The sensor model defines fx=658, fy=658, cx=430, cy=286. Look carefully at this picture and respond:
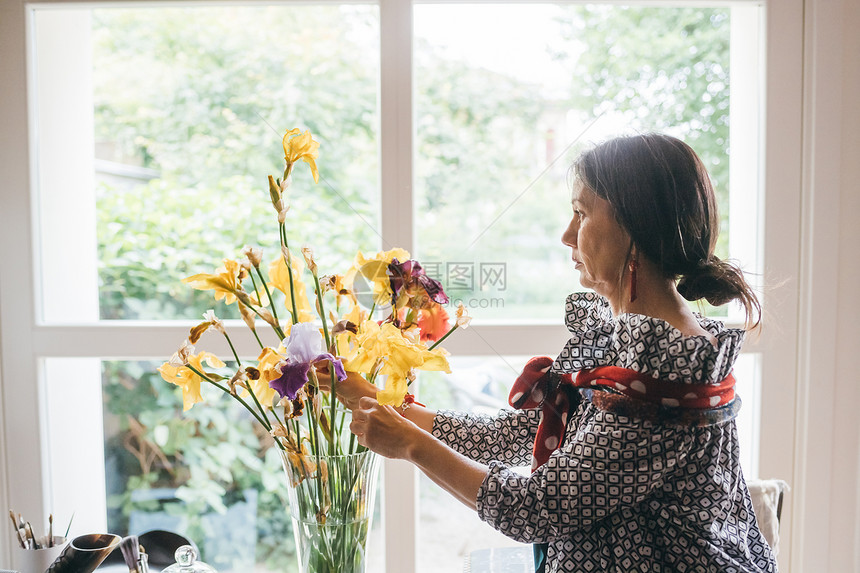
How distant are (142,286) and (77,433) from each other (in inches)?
13.9

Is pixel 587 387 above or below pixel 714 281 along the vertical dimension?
below

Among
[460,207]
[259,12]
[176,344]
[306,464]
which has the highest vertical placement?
[259,12]

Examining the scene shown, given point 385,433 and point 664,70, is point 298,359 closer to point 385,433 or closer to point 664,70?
point 385,433

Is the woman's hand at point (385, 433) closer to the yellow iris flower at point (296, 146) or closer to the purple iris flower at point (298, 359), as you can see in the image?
the purple iris flower at point (298, 359)

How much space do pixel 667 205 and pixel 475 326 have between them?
1.78 feet

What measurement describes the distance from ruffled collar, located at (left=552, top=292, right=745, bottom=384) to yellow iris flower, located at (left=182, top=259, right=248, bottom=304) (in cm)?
48

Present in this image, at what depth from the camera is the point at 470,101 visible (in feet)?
4.79

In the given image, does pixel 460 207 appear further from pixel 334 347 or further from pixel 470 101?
pixel 334 347

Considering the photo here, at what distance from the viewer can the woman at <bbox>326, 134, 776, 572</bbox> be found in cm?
85

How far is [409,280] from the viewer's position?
0.92 m

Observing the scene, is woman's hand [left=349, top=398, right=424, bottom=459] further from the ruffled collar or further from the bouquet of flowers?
the ruffled collar

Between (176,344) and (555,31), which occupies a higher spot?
(555,31)

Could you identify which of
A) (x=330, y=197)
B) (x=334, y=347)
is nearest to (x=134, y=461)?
(x=330, y=197)

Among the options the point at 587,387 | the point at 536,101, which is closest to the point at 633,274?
the point at 587,387
